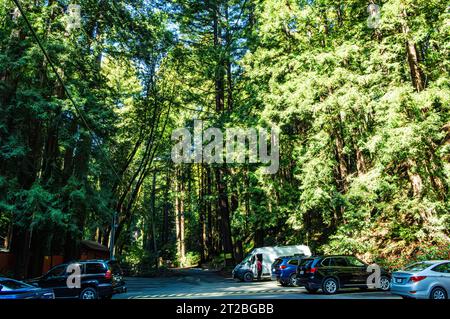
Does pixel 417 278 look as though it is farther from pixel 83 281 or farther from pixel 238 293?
pixel 83 281

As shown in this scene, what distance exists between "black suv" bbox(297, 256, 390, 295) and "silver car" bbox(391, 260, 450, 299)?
12.1 feet

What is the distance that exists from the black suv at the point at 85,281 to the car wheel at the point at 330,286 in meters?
8.63

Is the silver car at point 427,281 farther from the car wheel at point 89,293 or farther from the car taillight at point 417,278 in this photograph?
the car wheel at point 89,293

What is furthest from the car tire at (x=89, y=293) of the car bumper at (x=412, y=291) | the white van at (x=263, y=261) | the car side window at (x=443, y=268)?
the white van at (x=263, y=261)

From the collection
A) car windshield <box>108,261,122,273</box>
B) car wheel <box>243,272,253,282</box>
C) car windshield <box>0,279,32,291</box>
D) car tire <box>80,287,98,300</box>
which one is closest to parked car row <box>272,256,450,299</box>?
car wheel <box>243,272,253,282</box>

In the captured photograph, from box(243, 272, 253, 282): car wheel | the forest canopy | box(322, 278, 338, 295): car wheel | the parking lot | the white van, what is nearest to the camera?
the parking lot

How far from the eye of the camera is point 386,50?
2098cm

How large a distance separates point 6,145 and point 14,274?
23.0ft

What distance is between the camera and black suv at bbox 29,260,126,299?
14.6 metres

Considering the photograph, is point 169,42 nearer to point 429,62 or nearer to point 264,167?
point 264,167

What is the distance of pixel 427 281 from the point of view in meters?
11.5

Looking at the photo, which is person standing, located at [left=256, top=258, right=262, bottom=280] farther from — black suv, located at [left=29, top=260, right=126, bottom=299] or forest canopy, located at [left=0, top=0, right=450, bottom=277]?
black suv, located at [left=29, top=260, right=126, bottom=299]

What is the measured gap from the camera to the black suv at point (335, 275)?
15.5 m
